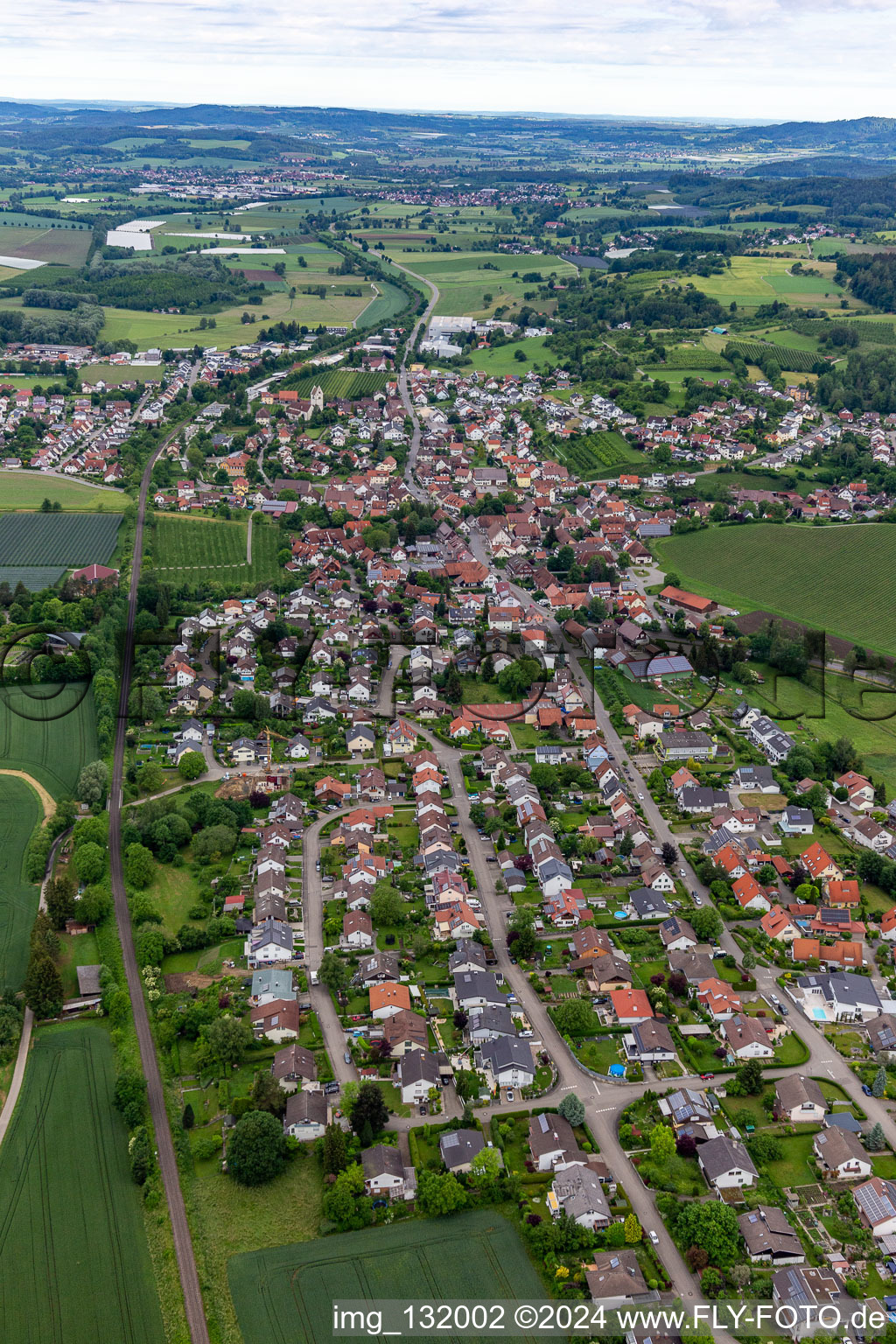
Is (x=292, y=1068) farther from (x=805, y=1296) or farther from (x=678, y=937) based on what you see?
(x=805, y=1296)

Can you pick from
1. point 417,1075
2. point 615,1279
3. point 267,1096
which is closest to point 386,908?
point 417,1075

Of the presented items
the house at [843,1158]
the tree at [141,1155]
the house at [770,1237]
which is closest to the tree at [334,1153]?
the tree at [141,1155]

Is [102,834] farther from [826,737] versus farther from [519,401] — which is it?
[519,401]

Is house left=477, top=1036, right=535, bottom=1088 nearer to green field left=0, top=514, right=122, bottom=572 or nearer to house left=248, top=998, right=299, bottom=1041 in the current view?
house left=248, top=998, right=299, bottom=1041

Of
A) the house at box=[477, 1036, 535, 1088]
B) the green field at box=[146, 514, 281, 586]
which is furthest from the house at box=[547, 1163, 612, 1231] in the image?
the green field at box=[146, 514, 281, 586]

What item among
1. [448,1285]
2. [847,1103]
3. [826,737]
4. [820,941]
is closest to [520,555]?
[826,737]

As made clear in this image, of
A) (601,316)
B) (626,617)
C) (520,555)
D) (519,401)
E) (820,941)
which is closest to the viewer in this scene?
(820,941)
